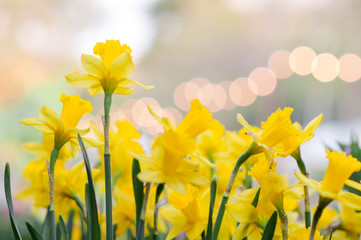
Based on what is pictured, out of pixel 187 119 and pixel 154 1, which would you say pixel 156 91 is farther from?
pixel 187 119

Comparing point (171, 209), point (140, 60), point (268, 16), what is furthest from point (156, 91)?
point (171, 209)

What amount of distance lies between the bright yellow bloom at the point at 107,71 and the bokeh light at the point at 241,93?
32.6 ft

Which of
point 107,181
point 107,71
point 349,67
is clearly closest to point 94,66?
point 107,71

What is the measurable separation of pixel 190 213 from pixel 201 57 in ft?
35.9

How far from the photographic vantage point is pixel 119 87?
0.46 meters

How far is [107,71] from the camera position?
1.47 ft

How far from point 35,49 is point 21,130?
1590mm

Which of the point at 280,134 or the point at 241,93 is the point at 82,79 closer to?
the point at 280,134

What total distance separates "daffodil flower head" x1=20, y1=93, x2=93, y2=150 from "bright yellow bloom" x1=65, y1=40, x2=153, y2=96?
0.03 m

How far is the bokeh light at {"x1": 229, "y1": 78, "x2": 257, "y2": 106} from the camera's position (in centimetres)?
1032

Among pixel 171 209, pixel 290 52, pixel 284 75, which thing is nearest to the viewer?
pixel 171 209

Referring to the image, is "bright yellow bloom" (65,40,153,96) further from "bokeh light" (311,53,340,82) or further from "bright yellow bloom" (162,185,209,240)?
"bokeh light" (311,53,340,82)

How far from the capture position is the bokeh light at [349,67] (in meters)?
8.19

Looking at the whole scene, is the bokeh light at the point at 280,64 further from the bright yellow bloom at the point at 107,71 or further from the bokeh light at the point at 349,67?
the bright yellow bloom at the point at 107,71
